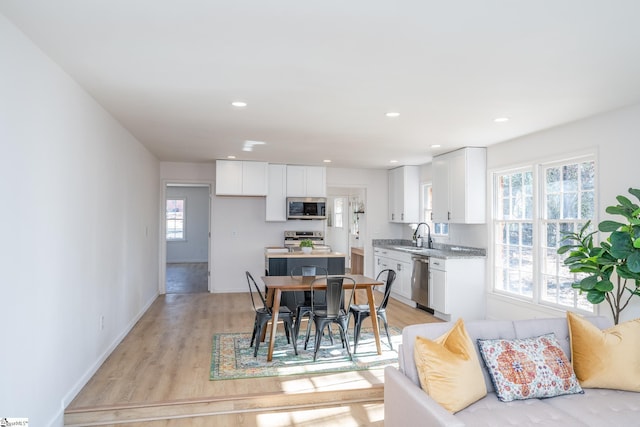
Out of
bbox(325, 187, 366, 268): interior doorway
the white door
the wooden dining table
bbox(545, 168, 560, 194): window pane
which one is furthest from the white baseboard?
the white door

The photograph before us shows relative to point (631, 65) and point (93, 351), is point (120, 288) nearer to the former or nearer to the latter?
point (93, 351)

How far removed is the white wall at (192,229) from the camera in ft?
41.7

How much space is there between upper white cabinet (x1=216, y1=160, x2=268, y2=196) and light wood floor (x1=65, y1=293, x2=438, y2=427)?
10.5 feet

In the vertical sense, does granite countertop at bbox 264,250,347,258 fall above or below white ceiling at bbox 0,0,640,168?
below

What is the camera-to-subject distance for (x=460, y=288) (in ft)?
18.7

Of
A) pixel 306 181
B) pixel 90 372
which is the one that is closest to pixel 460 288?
pixel 306 181

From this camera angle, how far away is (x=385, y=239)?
328 inches

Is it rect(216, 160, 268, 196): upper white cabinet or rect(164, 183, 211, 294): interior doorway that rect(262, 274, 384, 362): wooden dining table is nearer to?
rect(216, 160, 268, 196): upper white cabinet

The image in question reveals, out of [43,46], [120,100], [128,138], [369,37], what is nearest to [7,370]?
[43,46]

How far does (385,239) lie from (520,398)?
5.99 metres

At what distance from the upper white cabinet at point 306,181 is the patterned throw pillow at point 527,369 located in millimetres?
5410

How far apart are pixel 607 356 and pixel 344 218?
28.7 ft

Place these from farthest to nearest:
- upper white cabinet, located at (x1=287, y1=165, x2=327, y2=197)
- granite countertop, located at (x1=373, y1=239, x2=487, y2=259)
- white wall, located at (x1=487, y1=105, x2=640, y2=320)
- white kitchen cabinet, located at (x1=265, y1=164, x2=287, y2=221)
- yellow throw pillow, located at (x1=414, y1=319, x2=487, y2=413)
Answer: upper white cabinet, located at (x1=287, y1=165, x2=327, y2=197), white kitchen cabinet, located at (x1=265, y1=164, x2=287, y2=221), granite countertop, located at (x1=373, y1=239, x2=487, y2=259), white wall, located at (x1=487, y1=105, x2=640, y2=320), yellow throw pillow, located at (x1=414, y1=319, x2=487, y2=413)

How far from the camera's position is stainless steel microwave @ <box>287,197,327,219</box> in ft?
24.7
